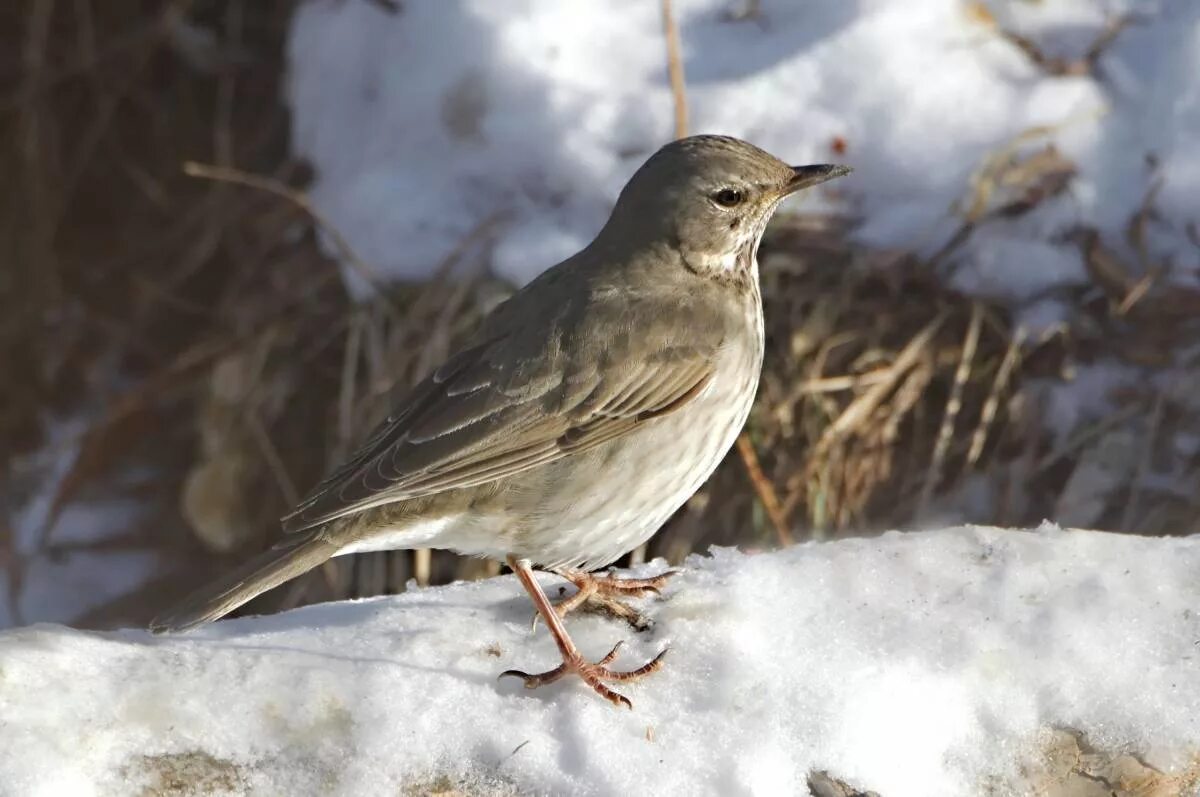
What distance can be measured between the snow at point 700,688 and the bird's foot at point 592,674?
3 centimetres

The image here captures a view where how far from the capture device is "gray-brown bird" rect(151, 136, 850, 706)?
3498 mm

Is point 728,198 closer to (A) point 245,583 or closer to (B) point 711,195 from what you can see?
(B) point 711,195

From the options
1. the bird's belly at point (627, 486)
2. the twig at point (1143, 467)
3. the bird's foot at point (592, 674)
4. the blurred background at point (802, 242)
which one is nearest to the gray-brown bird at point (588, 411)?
the bird's belly at point (627, 486)

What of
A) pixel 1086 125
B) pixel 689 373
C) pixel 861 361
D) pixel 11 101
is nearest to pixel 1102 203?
pixel 1086 125

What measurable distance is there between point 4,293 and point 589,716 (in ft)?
16.0

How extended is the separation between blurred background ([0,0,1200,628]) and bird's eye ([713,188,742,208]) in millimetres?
1194

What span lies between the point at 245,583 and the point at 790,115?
283cm

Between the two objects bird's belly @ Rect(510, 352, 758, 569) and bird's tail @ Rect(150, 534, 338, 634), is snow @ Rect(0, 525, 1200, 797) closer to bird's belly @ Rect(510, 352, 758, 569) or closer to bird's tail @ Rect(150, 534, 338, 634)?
bird's tail @ Rect(150, 534, 338, 634)

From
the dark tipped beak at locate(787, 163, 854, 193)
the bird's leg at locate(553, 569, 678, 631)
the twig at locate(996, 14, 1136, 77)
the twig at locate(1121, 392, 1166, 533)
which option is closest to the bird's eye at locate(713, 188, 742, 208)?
the dark tipped beak at locate(787, 163, 854, 193)

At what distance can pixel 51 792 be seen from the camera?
2617 mm

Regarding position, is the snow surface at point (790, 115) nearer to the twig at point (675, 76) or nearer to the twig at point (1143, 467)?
the twig at point (675, 76)

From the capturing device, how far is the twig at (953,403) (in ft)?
16.3

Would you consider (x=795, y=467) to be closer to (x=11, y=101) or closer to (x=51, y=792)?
(x=51, y=792)

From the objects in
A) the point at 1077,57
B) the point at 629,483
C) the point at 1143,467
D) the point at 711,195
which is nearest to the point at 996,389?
the point at 1143,467
